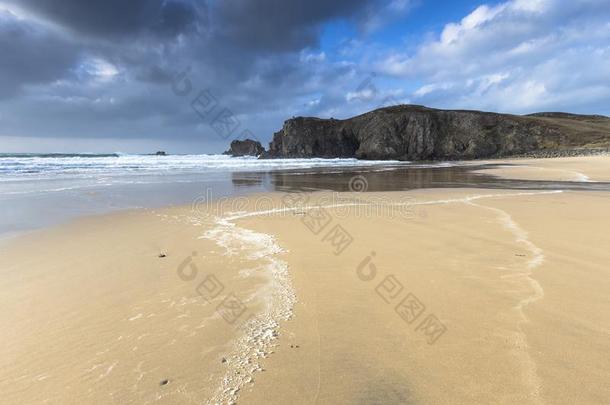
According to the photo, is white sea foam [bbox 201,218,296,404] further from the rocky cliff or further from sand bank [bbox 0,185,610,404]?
the rocky cliff

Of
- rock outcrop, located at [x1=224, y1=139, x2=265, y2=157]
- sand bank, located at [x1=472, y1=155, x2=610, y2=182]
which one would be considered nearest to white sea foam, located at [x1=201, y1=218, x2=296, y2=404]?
sand bank, located at [x1=472, y1=155, x2=610, y2=182]

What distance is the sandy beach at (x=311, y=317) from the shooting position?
251cm

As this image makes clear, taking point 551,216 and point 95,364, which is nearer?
point 95,364

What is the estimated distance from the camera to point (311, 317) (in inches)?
140

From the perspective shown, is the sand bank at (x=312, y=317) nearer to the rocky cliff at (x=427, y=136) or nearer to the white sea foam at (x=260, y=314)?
the white sea foam at (x=260, y=314)

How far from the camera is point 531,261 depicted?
506 centimetres

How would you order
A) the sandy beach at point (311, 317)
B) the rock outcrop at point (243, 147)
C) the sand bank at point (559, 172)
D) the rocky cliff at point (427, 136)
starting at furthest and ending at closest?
the rock outcrop at point (243, 147) < the rocky cliff at point (427, 136) < the sand bank at point (559, 172) < the sandy beach at point (311, 317)

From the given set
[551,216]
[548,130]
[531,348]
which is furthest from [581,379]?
[548,130]

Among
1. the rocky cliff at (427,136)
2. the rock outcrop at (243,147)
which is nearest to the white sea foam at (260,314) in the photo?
the rocky cliff at (427,136)

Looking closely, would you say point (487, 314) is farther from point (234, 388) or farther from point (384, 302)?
point (234, 388)

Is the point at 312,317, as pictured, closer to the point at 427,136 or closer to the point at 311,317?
the point at 311,317

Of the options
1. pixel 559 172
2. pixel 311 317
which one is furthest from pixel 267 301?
pixel 559 172

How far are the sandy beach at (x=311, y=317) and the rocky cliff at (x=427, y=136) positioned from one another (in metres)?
59.8

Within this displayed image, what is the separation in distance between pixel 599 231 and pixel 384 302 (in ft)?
17.2
